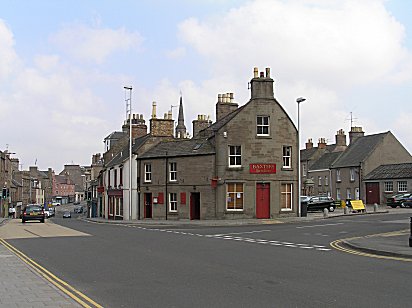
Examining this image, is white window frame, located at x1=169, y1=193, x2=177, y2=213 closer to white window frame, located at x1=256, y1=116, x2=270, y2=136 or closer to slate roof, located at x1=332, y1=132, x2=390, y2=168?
white window frame, located at x1=256, y1=116, x2=270, y2=136

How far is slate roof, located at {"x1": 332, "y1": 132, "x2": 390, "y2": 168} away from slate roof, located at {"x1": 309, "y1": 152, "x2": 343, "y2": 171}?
2.49 m

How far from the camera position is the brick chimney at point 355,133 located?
234 ft

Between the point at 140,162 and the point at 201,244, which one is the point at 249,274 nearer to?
the point at 201,244

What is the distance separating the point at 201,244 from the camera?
21203 millimetres

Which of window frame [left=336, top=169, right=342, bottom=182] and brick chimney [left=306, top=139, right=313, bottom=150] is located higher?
brick chimney [left=306, top=139, right=313, bottom=150]

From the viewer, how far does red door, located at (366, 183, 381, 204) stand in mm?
62147

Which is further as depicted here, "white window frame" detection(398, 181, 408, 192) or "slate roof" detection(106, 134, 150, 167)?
"white window frame" detection(398, 181, 408, 192)

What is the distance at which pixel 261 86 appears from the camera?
40.6m

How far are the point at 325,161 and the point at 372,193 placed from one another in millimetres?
13009

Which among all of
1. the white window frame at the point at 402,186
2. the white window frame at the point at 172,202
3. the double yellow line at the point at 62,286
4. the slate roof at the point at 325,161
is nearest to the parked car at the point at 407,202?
the white window frame at the point at 402,186

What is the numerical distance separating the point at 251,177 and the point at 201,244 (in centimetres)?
1899

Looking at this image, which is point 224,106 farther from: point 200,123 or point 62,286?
point 62,286

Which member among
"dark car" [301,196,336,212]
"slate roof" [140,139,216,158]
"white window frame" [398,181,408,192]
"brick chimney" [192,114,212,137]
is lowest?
"dark car" [301,196,336,212]

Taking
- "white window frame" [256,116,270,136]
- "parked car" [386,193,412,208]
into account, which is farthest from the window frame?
"white window frame" [256,116,270,136]
